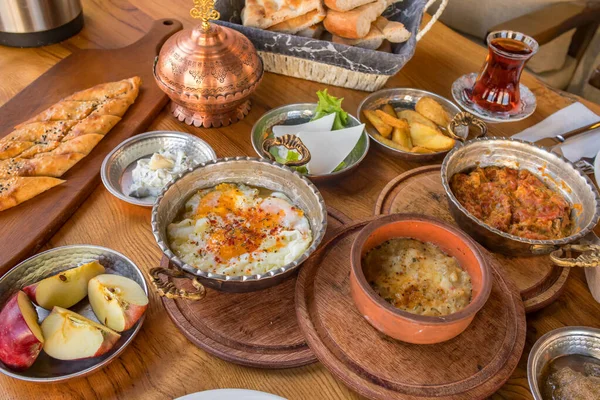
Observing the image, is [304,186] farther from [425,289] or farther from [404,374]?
[404,374]

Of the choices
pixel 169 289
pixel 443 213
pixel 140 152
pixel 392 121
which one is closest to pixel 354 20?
pixel 392 121

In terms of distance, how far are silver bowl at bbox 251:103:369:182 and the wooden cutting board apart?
461 millimetres

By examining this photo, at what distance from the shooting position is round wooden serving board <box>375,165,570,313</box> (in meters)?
1.41

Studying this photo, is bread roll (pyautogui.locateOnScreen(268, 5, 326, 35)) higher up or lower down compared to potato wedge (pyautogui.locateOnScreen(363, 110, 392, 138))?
higher up

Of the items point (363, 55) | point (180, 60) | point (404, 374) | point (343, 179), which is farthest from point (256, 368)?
point (363, 55)

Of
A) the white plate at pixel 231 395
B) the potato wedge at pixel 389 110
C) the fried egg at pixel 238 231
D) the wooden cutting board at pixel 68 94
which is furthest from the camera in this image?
the potato wedge at pixel 389 110

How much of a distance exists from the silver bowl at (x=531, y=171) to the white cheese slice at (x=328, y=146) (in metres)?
0.38

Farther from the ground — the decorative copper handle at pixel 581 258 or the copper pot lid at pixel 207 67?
the copper pot lid at pixel 207 67

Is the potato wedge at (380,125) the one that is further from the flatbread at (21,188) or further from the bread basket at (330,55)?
the flatbread at (21,188)

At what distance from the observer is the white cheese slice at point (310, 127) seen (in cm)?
186

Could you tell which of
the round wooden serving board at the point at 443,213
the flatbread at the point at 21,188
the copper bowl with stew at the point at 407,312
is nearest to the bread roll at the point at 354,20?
the round wooden serving board at the point at 443,213

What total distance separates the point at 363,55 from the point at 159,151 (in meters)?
0.92

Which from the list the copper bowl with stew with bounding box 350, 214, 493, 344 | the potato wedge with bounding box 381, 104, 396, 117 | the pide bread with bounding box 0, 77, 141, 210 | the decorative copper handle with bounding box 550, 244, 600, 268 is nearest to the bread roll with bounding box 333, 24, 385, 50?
the potato wedge with bounding box 381, 104, 396, 117

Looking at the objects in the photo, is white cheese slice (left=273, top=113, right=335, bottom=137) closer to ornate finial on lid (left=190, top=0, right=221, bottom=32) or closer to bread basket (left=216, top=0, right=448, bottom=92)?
bread basket (left=216, top=0, right=448, bottom=92)
